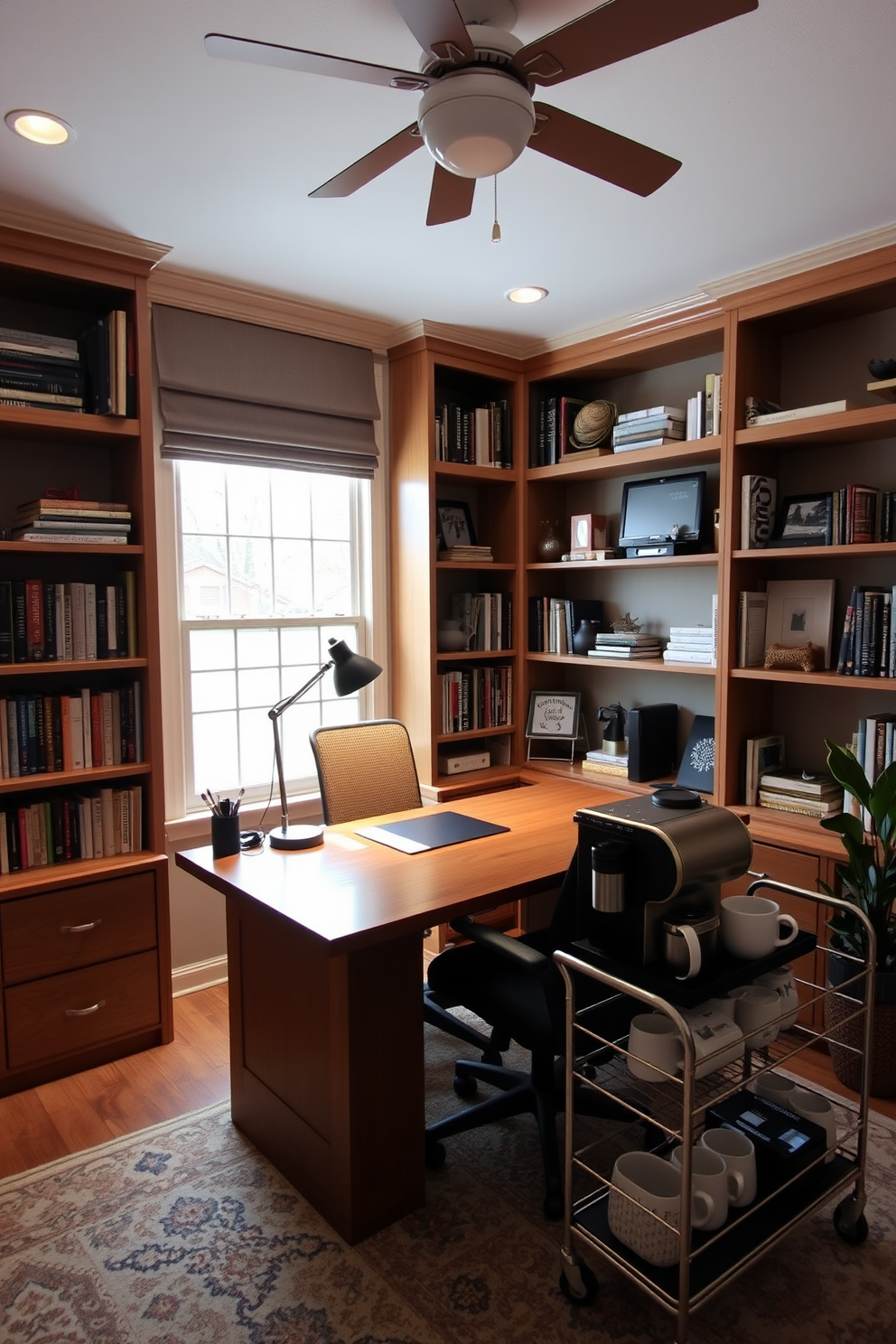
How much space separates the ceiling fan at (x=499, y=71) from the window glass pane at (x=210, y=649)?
1.88 meters

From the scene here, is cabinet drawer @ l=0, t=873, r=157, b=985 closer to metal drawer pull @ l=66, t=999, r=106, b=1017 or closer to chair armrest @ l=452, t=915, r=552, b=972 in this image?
metal drawer pull @ l=66, t=999, r=106, b=1017

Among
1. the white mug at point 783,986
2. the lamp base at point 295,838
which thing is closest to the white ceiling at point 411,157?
the lamp base at point 295,838

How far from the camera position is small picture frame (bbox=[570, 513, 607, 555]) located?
11.9 feet

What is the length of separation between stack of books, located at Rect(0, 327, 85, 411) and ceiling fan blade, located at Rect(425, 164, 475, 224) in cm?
129

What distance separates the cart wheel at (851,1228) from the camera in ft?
6.11

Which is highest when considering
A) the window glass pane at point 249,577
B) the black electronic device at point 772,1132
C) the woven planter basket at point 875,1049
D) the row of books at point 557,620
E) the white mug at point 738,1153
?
the window glass pane at point 249,577

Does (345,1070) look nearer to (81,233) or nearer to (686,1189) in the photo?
(686,1189)

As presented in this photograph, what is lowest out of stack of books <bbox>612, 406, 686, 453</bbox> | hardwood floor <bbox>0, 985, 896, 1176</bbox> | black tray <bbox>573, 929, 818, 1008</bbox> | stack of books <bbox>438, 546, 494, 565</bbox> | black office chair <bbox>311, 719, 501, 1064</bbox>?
hardwood floor <bbox>0, 985, 896, 1176</bbox>

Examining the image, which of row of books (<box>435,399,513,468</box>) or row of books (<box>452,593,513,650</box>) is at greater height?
row of books (<box>435,399,513,468</box>)

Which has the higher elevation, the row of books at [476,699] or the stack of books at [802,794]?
the row of books at [476,699]

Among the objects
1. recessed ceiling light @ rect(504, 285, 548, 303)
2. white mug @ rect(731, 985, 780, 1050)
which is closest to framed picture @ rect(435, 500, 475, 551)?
recessed ceiling light @ rect(504, 285, 548, 303)

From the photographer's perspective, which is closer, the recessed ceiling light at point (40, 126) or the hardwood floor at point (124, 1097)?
the recessed ceiling light at point (40, 126)

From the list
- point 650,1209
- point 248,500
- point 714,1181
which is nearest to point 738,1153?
point 714,1181

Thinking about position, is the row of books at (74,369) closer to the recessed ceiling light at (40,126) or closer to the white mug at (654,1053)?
the recessed ceiling light at (40,126)
